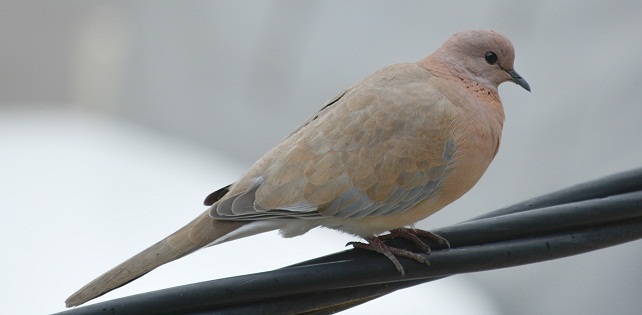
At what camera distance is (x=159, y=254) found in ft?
8.57

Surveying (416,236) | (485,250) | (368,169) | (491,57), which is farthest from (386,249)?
(491,57)

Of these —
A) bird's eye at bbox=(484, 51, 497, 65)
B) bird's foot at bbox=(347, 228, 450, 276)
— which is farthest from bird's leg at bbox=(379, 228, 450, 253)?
bird's eye at bbox=(484, 51, 497, 65)

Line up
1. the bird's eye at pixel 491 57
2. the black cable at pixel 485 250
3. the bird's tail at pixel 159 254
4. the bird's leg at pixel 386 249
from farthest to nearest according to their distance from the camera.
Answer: the bird's eye at pixel 491 57
the bird's leg at pixel 386 249
the bird's tail at pixel 159 254
the black cable at pixel 485 250

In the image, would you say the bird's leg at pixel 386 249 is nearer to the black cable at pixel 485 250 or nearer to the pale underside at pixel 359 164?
the pale underside at pixel 359 164

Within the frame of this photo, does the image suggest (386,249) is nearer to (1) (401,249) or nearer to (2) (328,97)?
(1) (401,249)

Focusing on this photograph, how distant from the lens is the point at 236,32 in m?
6.96

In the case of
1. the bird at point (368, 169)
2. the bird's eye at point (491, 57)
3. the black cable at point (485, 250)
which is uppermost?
the bird's eye at point (491, 57)

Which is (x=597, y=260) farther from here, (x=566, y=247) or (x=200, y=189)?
(x=566, y=247)

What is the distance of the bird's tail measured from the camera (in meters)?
2.46

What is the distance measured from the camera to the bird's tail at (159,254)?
8.08 ft

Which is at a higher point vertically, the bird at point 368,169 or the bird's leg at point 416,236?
the bird at point 368,169

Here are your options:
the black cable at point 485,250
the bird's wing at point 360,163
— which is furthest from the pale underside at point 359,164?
the black cable at point 485,250

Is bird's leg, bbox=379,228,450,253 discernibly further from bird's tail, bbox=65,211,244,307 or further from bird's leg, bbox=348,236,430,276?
bird's tail, bbox=65,211,244,307

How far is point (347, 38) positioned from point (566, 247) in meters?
4.19
